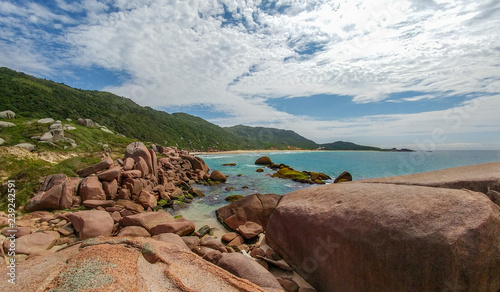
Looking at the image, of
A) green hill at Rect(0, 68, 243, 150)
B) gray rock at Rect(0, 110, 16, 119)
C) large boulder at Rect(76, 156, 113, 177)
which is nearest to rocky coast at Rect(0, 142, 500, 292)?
large boulder at Rect(76, 156, 113, 177)

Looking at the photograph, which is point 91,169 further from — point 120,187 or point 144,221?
point 144,221

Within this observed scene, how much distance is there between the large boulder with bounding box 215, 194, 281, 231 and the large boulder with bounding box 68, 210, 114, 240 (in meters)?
4.74

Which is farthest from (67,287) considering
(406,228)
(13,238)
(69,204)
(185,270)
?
(69,204)

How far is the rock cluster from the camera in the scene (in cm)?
Result: 973

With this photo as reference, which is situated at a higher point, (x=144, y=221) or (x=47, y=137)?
(x=47, y=137)

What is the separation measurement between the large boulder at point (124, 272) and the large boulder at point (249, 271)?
98cm

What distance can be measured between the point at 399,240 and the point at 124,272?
170 inches

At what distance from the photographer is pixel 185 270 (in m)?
3.59

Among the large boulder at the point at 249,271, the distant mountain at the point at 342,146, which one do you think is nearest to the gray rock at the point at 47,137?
the large boulder at the point at 249,271

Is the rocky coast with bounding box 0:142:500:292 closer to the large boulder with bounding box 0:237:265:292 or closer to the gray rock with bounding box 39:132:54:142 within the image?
the large boulder with bounding box 0:237:265:292

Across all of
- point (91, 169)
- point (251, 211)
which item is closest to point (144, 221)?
point (251, 211)

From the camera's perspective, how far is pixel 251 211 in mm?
9883

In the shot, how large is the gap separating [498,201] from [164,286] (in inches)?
236

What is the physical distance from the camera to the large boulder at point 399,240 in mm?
3252
